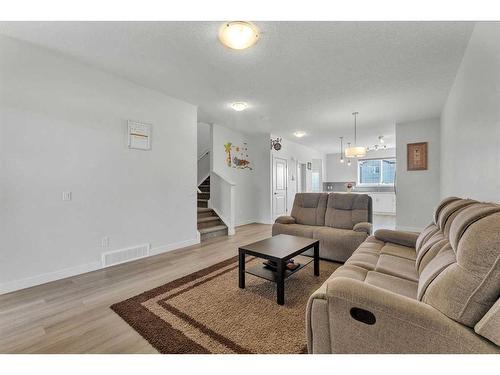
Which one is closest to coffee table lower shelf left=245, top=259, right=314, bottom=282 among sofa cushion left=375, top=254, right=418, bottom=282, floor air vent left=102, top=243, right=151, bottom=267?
sofa cushion left=375, top=254, right=418, bottom=282

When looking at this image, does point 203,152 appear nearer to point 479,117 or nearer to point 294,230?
point 294,230

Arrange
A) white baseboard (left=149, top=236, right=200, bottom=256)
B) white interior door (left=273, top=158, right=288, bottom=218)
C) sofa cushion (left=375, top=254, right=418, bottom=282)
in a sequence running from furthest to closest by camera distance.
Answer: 1. white interior door (left=273, top=158, right=288, bottom=218)
2. white baseboard (left=149, top=236, right=200, bottom=256)
3. sofa cushion (left=375, top=254, right=418, bottom=282)

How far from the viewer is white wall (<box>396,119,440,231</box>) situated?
5055mm

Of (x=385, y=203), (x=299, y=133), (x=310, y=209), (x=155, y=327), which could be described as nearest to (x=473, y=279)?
(x=155, y=327)

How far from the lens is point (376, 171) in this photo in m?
9.23

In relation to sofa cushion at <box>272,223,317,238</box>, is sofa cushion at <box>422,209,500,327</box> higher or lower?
higher

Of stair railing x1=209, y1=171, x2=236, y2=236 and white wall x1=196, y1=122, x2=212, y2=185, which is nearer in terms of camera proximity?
stair railing x1=209, y1=171, x2=236, y2=236

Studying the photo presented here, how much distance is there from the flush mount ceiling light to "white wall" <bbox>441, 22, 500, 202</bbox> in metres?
1.78

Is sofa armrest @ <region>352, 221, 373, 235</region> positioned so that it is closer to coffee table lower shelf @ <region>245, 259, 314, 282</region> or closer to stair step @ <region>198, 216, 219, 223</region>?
coffee table lower shelf @ <region>245, 259, 314, 282</region>

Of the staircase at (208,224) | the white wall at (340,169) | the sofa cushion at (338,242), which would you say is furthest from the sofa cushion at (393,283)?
the white wall at (340,169)

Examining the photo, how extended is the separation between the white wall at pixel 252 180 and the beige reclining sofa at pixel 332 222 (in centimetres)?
239

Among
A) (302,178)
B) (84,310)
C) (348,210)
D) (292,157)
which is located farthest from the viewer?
(302,178)

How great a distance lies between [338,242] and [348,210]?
716mm
